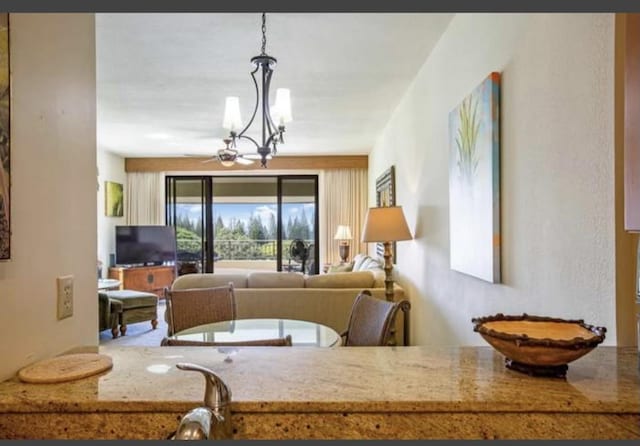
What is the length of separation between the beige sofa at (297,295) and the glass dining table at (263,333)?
4.18ft

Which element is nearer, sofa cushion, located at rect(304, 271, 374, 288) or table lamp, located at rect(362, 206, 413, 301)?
table lamp, located at rect(362, 206, 413, 301)

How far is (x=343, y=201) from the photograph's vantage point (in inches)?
302

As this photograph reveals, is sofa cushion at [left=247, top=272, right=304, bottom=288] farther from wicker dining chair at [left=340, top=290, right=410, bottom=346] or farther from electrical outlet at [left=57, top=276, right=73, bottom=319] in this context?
electrical outlet at [left=57, top=276, right=73, bottom=319]

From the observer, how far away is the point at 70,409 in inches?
33.3

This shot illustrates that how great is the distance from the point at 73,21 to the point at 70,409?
3.45 feet

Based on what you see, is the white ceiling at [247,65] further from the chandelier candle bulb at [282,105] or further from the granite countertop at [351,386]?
the granite countertop at [351,386]

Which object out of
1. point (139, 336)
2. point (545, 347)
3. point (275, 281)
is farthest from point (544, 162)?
point (139, 336)

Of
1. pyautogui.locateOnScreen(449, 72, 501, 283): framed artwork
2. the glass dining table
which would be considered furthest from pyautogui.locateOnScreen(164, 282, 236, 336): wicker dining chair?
pyautogui.locateOnScreen(449, 72, 501, 283): framed artwork

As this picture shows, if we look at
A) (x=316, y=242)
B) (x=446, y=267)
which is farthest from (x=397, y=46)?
→ (x=316, y=242)

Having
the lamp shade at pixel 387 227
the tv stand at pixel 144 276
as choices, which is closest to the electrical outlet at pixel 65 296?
the lamp shade at pixel 387 227

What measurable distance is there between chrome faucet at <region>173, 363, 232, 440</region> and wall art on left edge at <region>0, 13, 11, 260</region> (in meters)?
0.51

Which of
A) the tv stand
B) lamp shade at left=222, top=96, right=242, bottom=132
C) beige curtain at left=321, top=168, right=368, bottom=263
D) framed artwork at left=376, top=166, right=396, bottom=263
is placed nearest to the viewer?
lamp shade at left=222, top=96, right=242, bottom=132

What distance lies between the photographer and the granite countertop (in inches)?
33.0

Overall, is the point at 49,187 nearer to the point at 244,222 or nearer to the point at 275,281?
the point at 275,281
